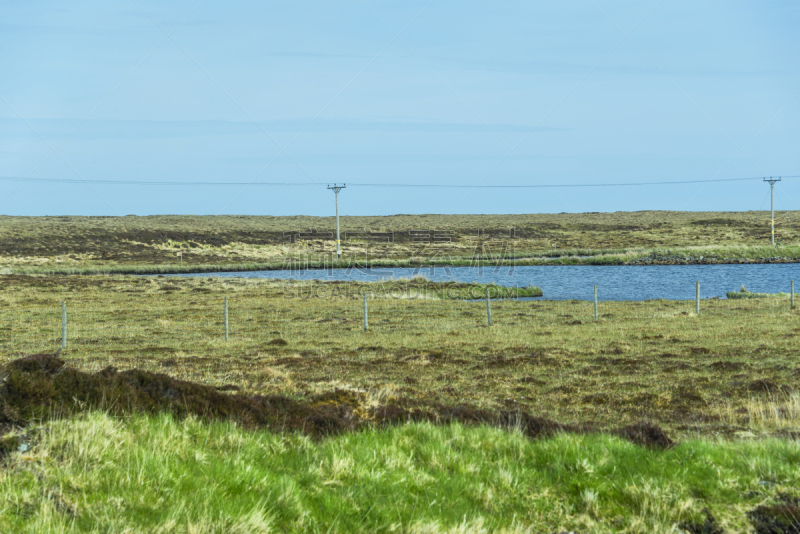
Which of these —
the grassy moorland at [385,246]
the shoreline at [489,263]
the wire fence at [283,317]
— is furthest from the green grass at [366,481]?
the shoreline at [489,263]

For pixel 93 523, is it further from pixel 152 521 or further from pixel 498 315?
pixel 498 315

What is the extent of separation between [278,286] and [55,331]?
99.2ft

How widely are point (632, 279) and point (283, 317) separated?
4320 centimetres

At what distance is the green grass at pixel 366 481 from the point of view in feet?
16.7

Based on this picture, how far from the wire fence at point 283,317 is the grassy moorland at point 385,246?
44.6 meters

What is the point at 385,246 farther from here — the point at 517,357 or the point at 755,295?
the point at 517,357

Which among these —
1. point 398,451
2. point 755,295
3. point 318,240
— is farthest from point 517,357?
point 318,240

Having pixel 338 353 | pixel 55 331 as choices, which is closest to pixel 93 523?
pixel 338 353

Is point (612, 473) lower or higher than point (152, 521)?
lower

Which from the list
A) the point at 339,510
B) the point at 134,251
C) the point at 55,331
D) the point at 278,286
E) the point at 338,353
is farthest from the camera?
the point at 134,251

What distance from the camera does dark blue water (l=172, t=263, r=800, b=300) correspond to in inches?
2012

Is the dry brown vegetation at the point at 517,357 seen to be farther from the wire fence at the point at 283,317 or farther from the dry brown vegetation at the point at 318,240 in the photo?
the dry brown vegetation at the point at 318,240

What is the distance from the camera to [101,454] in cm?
581

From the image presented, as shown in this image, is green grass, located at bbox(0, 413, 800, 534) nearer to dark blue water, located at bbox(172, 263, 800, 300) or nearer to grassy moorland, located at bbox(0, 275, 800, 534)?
grassy moorland, located at bbox(0, 275, 800, 534)
